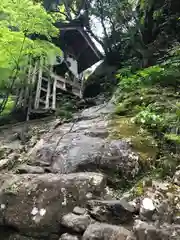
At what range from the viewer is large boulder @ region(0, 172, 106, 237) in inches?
188

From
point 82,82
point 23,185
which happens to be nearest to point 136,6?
point 82,82

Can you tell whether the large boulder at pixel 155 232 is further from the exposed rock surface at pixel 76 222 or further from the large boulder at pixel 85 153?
the large boulder at pixel 85 153

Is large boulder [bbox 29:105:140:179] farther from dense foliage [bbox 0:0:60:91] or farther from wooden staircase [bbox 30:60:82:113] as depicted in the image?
wooden staircase [bbox 30:60:82:113]

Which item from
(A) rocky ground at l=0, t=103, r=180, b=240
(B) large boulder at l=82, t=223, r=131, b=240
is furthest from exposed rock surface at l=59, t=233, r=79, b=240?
(B) large boulder at l=82, t=223, r=131, b=240

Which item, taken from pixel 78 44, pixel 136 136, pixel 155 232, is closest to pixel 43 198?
pixel 155 232

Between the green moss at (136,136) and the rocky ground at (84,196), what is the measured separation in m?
0.14

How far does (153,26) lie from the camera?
13.8 m

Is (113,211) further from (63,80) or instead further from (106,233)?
(63,80)

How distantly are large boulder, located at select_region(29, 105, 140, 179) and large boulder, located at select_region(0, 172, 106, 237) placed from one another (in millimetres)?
551

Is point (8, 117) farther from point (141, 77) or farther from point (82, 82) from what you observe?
point (82, 82)

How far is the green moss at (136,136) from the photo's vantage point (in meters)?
6.23

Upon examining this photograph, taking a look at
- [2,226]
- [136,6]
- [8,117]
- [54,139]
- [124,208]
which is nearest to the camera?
[124,208]

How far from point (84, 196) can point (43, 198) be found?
72 centimetres

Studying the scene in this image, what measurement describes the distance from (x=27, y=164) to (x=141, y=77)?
5541mm
